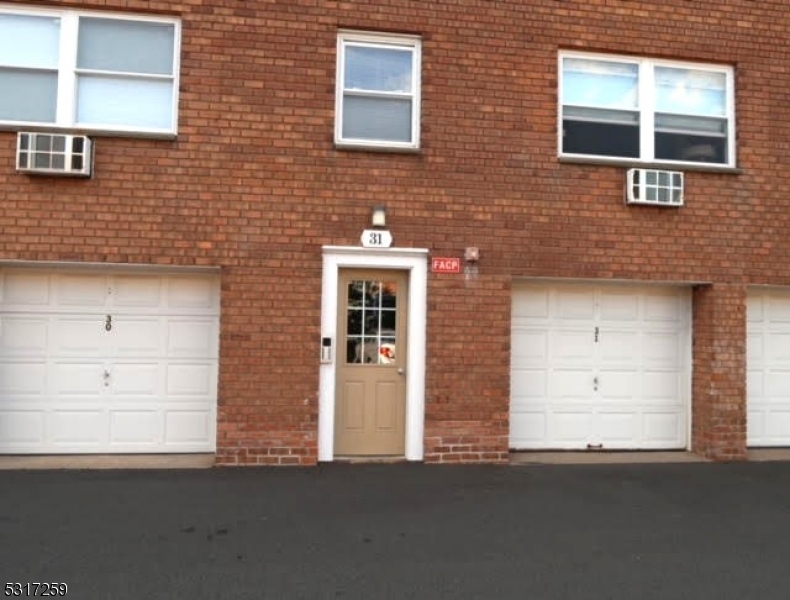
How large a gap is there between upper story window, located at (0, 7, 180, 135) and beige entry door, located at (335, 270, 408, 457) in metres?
2.87

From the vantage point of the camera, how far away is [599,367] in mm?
8828

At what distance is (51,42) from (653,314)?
783 centimetres

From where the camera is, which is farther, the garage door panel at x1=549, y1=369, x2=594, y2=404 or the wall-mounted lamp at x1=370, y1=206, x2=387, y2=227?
the garage door panel at x1=549, y1=369, x2=594, y2=404

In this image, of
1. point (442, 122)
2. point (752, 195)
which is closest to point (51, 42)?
point (442, 122)

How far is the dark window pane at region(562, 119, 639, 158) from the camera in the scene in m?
8.55

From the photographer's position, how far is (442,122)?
813 cm

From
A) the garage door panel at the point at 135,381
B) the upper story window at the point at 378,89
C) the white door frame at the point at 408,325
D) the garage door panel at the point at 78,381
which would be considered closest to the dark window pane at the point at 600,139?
the upper story window at the point at 378,89

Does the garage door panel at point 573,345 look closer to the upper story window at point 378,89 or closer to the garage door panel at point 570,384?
the garage door panel at point 570,384

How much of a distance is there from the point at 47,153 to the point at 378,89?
12.1ft

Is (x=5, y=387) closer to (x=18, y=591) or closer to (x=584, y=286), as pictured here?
(x=18, y=591)

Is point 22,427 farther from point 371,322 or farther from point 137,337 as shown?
point 371,322

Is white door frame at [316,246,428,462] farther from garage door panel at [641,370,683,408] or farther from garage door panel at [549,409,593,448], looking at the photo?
garage door panel at [641,370,683,408]

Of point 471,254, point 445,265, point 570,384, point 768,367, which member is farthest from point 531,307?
point 768,367

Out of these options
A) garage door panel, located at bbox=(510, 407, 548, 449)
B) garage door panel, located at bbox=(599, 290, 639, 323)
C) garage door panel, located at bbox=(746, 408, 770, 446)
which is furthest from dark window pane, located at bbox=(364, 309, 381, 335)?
garage door panel, located at bbox=(746, 408, 770, 446)
